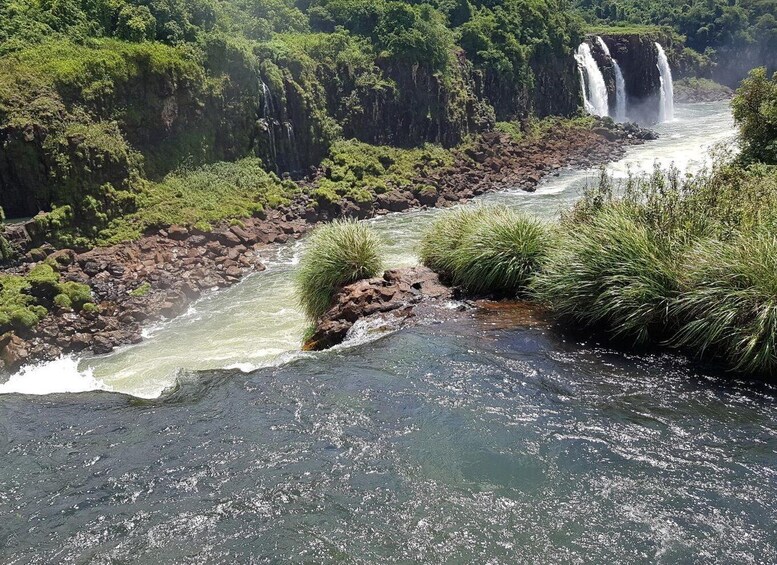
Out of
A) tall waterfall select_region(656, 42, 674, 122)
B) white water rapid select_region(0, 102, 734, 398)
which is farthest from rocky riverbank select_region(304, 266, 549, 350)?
tall waterfall select_region(656, 42, 674, 122)

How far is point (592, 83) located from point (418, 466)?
71.9 metres

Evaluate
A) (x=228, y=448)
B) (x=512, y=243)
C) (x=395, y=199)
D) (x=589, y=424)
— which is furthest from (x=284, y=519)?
(x=395, y=199)

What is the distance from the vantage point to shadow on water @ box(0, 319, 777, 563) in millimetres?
7398

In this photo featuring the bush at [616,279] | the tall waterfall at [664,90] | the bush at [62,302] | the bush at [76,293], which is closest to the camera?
the bush at [616,279]

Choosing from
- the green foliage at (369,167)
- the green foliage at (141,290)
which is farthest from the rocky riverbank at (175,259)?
the green foliage at (369,167)

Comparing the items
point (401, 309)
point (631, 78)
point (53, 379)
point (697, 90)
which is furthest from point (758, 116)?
point (697, 90)

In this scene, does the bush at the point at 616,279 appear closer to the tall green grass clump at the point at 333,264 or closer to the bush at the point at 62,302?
the tall green grass clump at the point at 333,264

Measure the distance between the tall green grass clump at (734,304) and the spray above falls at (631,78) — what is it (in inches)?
2631

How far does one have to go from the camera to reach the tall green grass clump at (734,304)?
402 inches

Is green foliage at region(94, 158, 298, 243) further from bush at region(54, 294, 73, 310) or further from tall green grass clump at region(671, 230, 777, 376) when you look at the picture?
tall green grass clump at region(671, 230, 777, 376)

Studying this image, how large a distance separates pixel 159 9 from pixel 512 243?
1273 inches

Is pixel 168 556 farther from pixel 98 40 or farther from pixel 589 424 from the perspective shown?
pixel 98 40

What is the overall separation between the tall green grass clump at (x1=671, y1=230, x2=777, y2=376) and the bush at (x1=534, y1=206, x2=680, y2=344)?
44 cm

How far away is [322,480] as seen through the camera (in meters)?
8.69
